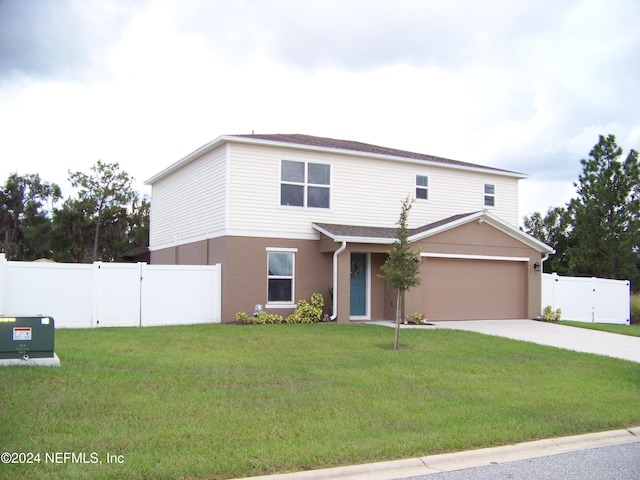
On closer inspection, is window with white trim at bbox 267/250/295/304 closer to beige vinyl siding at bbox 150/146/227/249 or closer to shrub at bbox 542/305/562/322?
beige vinyl siding at bbox 150/146/227/249

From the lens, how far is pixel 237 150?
749 inches

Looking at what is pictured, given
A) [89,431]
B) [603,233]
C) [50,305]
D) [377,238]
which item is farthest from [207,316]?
[603,233]

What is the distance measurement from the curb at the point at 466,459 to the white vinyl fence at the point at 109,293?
1232cm

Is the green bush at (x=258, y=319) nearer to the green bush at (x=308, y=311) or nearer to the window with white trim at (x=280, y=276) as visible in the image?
the green bush at (x=308, y=311)

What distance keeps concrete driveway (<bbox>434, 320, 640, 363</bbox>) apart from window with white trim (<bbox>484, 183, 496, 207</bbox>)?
16.6 ft

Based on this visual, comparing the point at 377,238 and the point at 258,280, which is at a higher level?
the point at 377,238

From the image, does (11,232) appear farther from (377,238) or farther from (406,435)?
(406,435)

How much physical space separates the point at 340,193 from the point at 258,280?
4.17 metres

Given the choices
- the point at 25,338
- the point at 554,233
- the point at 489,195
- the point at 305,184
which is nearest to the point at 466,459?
the point at 25,338

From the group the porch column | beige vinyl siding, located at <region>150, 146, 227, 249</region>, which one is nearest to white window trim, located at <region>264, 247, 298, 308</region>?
the porch column

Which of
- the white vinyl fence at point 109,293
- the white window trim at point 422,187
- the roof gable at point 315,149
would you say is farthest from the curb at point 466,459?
the white window trim at point 422,187

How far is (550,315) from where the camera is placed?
2173cm

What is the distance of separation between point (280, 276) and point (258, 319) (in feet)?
5.70

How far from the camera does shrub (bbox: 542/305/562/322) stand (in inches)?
854
